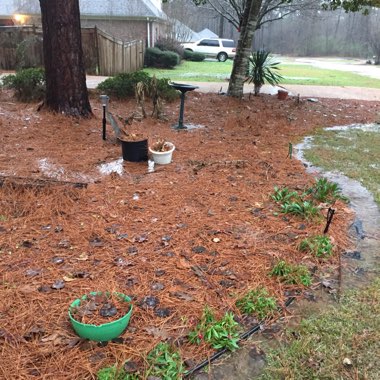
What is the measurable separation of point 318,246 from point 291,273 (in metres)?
0.47

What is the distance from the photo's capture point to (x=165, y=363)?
1850 millimetres

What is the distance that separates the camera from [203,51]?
2656cm

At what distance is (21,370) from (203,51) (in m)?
27.2

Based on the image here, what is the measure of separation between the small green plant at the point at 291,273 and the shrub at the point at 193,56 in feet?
76.4

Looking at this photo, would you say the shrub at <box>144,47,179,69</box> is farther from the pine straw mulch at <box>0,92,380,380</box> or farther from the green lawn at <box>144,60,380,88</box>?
the pine straw mulch at <box>0,92,380,380</box>

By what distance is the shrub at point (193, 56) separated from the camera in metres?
24.1

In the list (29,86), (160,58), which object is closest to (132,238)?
(29,86)

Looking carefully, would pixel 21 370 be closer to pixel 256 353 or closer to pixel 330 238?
pixel 256 353

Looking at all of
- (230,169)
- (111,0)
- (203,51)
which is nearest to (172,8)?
(203,51)

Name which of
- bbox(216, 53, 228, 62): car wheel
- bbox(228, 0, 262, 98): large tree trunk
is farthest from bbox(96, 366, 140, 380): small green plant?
bbox(216, 53, 228, 62): car wheel

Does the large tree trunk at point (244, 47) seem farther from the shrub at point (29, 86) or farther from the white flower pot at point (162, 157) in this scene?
the white flower pot at point (162, 157)

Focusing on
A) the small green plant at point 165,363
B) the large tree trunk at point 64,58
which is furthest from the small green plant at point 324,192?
the large tree trunk at point 64,58

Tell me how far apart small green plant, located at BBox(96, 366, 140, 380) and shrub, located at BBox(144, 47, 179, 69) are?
18.3 meters

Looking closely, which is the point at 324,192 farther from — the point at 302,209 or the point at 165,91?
the point at 165,91
